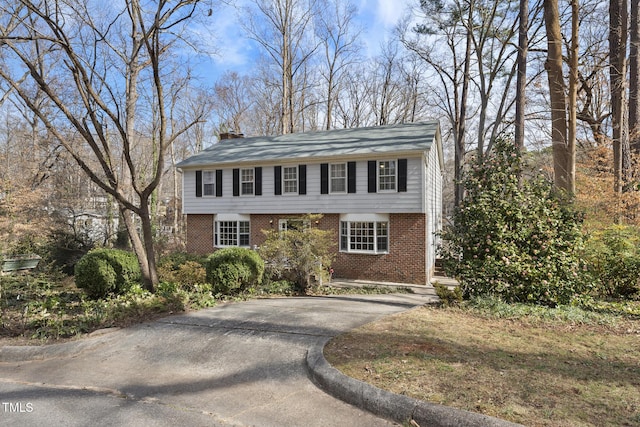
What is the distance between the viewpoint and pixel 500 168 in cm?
793

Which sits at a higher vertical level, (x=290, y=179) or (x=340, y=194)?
(x=290, y=179)

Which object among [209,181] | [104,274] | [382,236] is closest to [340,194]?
[382,236]

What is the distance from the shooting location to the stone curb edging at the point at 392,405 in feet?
9.90

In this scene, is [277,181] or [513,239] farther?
[277,181]

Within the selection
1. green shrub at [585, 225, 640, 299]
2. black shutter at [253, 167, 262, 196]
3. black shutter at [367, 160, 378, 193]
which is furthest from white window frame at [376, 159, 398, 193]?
green shrub at [585, 225, 640, 299]

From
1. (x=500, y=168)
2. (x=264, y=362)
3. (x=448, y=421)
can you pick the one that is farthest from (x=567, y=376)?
(x=500, y=168)

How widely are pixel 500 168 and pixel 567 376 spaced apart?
5.01 meters

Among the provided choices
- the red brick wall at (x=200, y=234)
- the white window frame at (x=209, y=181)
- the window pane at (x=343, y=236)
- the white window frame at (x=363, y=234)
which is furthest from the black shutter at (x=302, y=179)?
the red brick wall at (x=200, y=234)

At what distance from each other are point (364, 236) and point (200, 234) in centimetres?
839

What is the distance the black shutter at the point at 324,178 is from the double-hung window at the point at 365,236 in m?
1.58

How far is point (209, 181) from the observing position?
1845cm

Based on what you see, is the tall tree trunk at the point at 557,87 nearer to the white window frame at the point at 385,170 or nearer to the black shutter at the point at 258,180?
the white window frame at the point at 385,170

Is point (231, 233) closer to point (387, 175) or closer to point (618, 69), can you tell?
point (387, 175)

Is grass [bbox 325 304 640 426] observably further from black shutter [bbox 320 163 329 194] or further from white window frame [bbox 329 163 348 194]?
black shutter [bbox 320 163 329 194]
